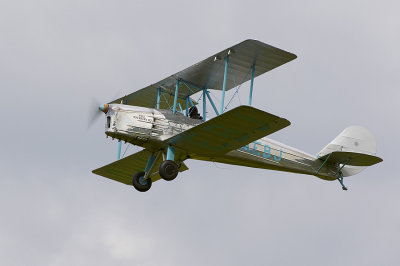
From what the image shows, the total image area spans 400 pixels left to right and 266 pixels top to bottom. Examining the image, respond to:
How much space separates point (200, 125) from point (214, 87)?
282 centimetres

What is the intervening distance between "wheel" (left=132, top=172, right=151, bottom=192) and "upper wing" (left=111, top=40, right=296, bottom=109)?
2348mm

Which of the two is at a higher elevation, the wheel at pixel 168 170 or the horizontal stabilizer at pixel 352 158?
the horizontal stabilizer at pixel 352 158

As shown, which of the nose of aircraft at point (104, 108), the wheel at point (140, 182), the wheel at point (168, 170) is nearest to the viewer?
the wheel at point (168, 170)

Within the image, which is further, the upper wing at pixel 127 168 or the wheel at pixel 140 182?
the upper wing at pixel 127 168

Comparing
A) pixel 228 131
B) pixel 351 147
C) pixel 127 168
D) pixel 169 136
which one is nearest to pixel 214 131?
pixel 228 131

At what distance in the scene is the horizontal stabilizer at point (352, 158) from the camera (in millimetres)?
23531

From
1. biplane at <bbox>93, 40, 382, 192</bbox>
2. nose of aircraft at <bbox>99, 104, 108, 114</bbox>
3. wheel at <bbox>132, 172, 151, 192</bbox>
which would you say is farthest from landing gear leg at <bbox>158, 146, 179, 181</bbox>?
nose of aircraft at <bbox>99, 104, 108, 114</bbox>

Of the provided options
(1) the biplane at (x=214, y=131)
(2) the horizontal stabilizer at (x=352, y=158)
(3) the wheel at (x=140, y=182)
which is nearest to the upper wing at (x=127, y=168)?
(1) the biplane at (x=214, y=131)

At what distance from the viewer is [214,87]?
23.2 meters

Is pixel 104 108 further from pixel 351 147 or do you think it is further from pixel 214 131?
pixel 351 147

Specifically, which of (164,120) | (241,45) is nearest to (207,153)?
(164,120)

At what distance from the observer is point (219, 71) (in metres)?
22.4

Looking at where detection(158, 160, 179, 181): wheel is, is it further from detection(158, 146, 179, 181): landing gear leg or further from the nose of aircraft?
the nose of aircraft

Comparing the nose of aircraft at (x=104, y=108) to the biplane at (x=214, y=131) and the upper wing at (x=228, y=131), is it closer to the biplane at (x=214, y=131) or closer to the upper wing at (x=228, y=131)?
the biplane at (x=214, y=131)
